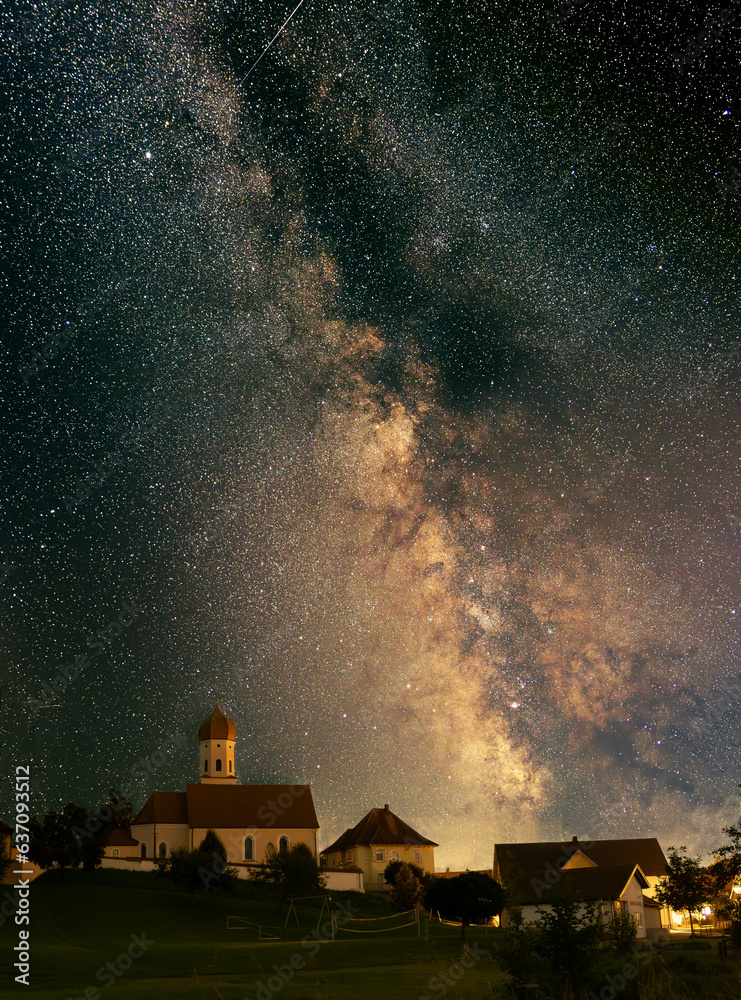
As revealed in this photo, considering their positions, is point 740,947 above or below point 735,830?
below

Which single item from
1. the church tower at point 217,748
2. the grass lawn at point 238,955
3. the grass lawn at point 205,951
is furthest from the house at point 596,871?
the church tower at point 217,748

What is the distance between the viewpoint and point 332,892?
2908 inches

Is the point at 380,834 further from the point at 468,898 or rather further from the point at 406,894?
the point at 468,898

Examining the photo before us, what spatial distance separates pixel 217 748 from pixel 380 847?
21724 mm

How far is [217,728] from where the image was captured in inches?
4060

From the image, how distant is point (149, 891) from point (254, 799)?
27066mm

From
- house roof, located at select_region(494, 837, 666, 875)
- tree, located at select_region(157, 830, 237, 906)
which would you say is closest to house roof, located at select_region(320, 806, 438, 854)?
house roof, located at select_region(494, 837, 666, 875)

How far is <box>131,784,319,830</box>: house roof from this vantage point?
89188mm

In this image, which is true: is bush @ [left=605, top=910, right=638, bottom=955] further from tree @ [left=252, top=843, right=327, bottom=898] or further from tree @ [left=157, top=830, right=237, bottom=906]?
tree @ [left=157, top=830, right=237, bottom=906]

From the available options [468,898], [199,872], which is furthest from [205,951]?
[199,872]

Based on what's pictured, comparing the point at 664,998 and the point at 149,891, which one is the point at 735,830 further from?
the point at 149,891

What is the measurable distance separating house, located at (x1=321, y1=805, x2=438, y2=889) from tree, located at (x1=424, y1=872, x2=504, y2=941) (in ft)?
106

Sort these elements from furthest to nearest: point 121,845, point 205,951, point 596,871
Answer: point 121,845 < point 596,871 < point 205,951

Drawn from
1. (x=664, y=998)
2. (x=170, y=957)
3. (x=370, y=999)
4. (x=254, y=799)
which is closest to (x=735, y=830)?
(x=370, y=999)
